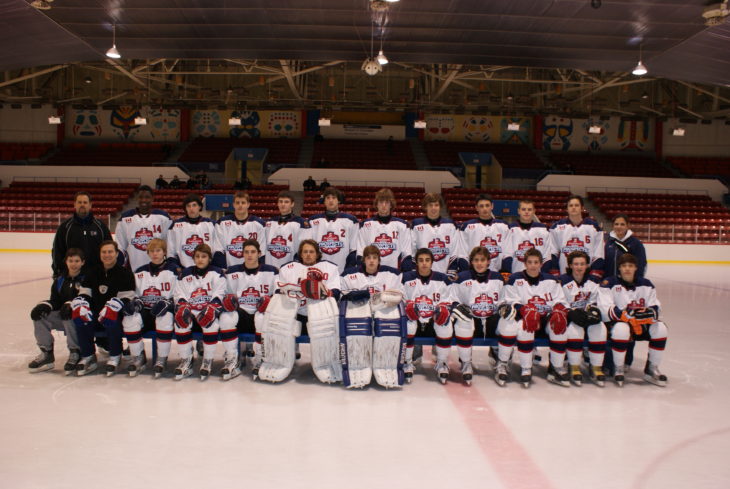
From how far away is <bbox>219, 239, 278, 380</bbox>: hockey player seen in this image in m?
4.65

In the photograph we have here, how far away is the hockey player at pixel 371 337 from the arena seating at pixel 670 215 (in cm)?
1358

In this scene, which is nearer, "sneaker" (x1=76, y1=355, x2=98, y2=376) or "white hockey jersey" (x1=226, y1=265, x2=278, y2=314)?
"sneaker" (x1=76, y1=355, x2=98, y2=376)

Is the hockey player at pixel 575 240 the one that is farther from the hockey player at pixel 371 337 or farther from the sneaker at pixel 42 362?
the sneaker at pixel 42 362

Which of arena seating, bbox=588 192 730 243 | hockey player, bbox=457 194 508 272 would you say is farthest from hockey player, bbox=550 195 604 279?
arena seating, bbox=588 192 730 243

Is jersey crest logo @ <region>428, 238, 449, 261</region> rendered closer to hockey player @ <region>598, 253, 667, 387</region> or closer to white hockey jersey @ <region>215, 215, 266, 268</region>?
hockey player @ <region>598, 253, 667, 387</region>

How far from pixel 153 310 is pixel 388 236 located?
87.0 inches

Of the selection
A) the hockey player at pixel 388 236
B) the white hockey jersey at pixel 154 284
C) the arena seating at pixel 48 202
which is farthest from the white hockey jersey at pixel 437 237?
the arena seating at pixel 48 202

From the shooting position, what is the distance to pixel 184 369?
4.58m

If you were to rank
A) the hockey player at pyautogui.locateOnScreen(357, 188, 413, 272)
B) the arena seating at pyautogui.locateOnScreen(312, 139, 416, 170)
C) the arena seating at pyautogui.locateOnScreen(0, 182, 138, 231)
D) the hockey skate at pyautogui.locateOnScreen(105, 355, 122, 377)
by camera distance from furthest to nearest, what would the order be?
the arena seating at pyautogui.locateOnScreen(312, 139, 416, 170) → the arena seating at pyautogui.locateOnScreen(0, 182, 138, 231) → the hockey player at pyautogui.locateOnScreen(357, 188, 413, 272) → the hockey skate at pyautogui.locateOnScreen(105, 355, 122, 377)

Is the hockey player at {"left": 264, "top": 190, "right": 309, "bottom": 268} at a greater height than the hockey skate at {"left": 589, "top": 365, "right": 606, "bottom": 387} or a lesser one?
greater

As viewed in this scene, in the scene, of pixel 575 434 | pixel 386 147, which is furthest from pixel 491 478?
pixel 386 147

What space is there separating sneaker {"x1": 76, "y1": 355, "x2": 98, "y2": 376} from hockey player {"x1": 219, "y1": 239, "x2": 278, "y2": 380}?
1114mm

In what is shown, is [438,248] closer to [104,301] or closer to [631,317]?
[631,317]

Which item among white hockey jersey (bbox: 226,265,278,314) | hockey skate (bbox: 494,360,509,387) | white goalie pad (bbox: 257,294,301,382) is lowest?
hockey skate (bbox: 494,360,509,387)
